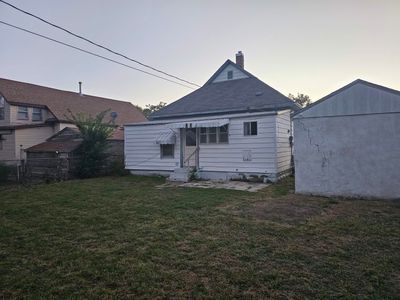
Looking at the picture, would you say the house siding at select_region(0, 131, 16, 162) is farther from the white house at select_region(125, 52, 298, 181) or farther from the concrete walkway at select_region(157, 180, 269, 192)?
the concrete walkway at select_region(157, 180, 269, 192)

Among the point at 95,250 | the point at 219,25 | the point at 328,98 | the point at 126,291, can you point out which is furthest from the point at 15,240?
the point at 219,25

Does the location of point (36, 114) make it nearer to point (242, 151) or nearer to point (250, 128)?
point (242, 151)

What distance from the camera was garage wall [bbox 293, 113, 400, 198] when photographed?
7.64 meters

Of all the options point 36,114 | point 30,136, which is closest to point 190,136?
point 30,136

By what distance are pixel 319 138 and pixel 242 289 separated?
6.66 meters

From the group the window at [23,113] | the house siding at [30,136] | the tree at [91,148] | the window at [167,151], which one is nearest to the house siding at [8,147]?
the house siding at [30,136]

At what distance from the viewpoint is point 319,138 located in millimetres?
8586

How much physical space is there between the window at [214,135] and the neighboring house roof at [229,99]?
109 inches

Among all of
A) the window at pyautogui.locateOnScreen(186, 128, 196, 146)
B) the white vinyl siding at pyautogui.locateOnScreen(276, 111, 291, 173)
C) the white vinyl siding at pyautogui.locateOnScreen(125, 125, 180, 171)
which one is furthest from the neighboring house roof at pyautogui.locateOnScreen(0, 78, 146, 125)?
the white vinyl siding at pyautogui.locateOnScreen(276, 111, 291, 173)

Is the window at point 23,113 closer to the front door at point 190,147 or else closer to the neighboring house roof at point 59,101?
the neighboring house roof at point 59,101

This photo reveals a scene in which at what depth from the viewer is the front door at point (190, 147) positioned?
13.4 metres

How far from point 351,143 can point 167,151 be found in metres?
8.42

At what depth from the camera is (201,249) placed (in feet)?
14.0

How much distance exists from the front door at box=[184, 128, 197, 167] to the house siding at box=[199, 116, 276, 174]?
42 centimetres
